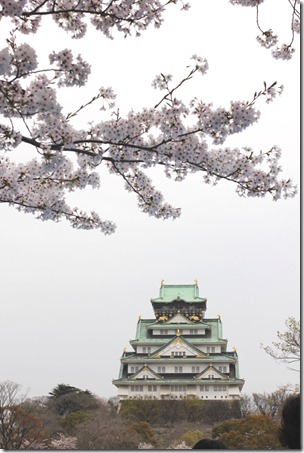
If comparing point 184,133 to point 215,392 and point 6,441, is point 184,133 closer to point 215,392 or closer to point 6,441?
point 6,441

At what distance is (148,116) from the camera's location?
1.56m

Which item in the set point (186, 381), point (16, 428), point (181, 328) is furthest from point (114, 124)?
point (181, 328)

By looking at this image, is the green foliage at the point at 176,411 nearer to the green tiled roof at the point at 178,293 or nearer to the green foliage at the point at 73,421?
the green foliage at the point at 73,421

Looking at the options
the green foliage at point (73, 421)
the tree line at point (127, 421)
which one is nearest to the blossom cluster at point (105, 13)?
the tree line at point (127, 421)

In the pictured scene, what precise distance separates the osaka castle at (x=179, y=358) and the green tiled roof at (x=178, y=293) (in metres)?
0.03

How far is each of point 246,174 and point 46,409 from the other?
9.93 m

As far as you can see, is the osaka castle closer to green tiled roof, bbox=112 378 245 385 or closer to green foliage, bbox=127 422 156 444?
green tiled roof, bbox=112 378 245 385

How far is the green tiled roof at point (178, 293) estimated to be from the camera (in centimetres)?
1484

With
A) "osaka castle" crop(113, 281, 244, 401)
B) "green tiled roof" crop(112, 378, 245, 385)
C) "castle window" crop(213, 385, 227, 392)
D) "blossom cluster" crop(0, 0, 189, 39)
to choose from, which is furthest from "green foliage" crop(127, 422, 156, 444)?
"blossom cluster" crop(0, 0, 189, 39)

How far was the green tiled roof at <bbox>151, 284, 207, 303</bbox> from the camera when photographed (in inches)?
584

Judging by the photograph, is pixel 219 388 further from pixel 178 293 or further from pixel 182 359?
pixel 178 293

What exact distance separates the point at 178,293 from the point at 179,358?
2.75m

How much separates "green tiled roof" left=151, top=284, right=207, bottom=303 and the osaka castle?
0.10 ft

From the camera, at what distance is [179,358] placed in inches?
499
